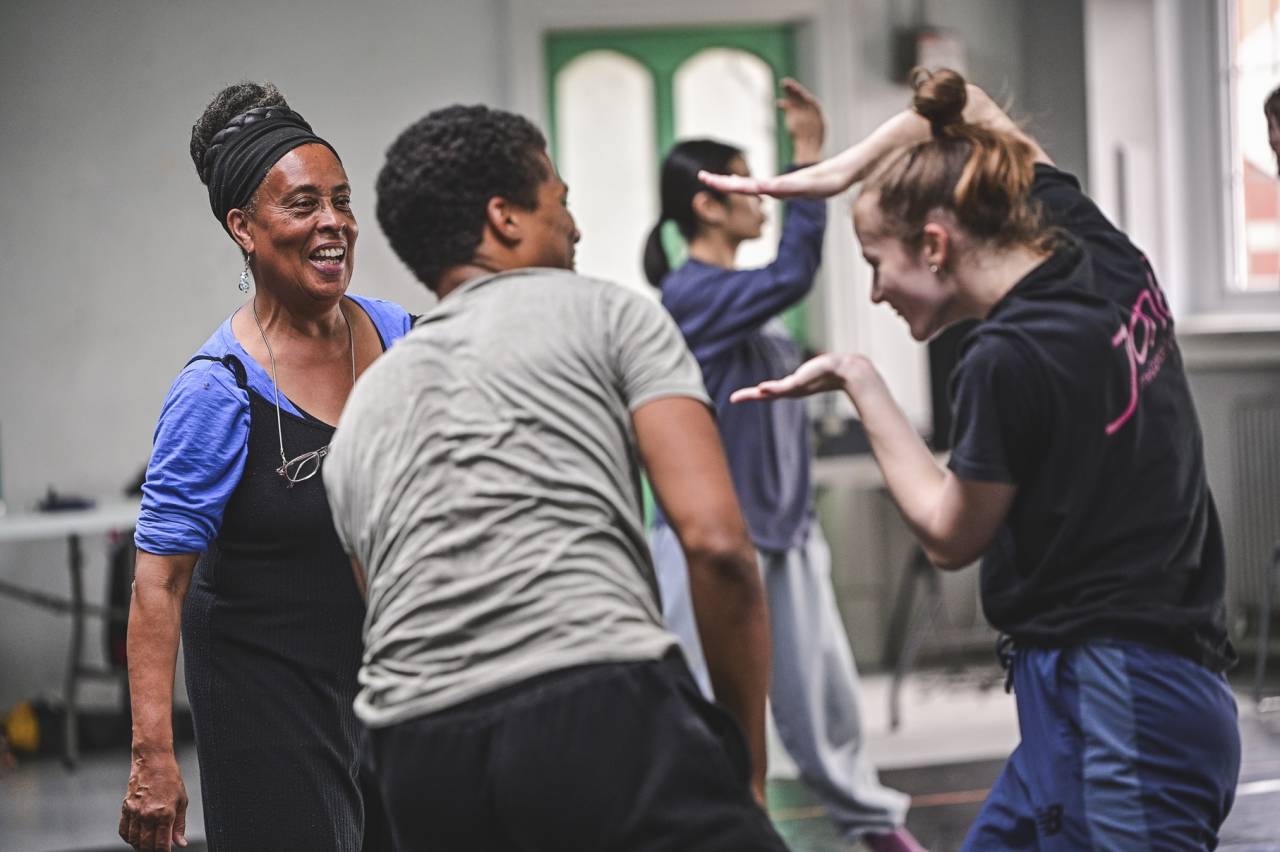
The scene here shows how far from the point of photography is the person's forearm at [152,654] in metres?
2.20

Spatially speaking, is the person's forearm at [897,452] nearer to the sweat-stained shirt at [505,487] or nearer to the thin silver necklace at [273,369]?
the sweat-stained shirt at [505,487]

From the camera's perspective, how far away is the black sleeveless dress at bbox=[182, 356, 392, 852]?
226cm

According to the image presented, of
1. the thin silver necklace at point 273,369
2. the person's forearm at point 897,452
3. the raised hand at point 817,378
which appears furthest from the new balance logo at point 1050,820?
the thin silver necklace at point 273,369

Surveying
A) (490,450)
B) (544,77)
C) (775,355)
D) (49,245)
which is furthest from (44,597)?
(490,450)

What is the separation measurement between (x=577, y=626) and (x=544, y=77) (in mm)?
4961

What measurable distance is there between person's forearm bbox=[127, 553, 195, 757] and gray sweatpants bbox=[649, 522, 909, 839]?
74.4 inches

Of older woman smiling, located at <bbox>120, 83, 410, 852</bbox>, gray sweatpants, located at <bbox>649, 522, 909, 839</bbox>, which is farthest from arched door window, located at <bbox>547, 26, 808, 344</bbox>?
older woman smiling, located at <bbox>120, 83, 410, 852</bbox>

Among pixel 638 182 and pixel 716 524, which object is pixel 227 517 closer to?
pixel 716 524

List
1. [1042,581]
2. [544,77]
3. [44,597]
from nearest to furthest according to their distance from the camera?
[1042,581]
[44,597]
[544,77]

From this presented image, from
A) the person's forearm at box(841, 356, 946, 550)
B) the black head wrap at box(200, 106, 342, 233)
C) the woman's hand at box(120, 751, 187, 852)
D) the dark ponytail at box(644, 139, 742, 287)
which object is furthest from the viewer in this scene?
the dark ponytail at box(644, 139, 742, 287)

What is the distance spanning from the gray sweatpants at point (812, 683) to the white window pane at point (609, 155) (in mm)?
2462

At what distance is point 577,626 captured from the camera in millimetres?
1551

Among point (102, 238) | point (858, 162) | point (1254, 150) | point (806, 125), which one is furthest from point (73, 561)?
point (1254, 150)

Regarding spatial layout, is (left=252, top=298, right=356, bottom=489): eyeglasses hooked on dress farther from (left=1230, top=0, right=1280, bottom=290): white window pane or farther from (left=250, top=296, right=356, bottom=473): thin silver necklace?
(left=1230, top=0, right=1280, bottom=290): white window pane
